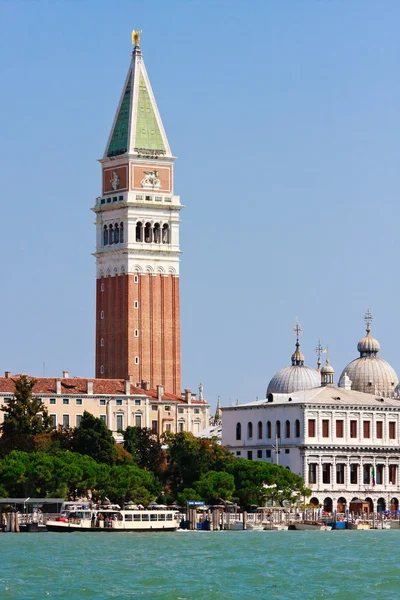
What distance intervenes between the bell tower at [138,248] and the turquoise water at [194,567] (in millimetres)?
50305

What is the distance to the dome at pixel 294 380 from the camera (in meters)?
154

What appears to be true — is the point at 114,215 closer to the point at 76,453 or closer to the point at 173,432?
the point at 173,432

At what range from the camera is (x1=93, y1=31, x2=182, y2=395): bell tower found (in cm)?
15850

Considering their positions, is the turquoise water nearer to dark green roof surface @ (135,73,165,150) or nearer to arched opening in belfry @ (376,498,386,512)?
arched opening in belfry @ (376,498,386,512)

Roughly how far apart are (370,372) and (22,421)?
128ft

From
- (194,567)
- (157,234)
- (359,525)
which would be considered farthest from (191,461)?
(194,567)

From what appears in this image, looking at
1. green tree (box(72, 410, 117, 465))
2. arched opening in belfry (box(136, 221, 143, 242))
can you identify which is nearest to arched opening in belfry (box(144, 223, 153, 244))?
arched opening in belfry (box(136, 221, 143, 242))

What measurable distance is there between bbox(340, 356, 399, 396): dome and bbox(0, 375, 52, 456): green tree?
34640 millimetres

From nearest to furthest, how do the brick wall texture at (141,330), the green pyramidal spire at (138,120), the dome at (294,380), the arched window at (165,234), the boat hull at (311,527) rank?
the boat hull at (311,527)
the dome at (294,380)
the brick wall texture at (141,330)
the green pyramidal spire at (138,120)
the arched window at (165,234)

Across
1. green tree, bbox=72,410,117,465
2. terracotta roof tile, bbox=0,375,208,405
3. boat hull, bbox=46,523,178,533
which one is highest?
terracotta roof tile, bbox=0,375,208,405

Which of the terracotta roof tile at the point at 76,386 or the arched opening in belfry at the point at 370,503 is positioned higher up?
the terracotta roof tile at the point at 76,386

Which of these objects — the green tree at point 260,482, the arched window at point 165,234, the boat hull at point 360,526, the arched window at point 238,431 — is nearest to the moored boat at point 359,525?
the boat hull at point 360,526

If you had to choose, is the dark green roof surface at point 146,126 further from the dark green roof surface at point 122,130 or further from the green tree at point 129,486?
the green tree at point 129,486

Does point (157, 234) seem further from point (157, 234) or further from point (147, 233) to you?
point (147, 233)
